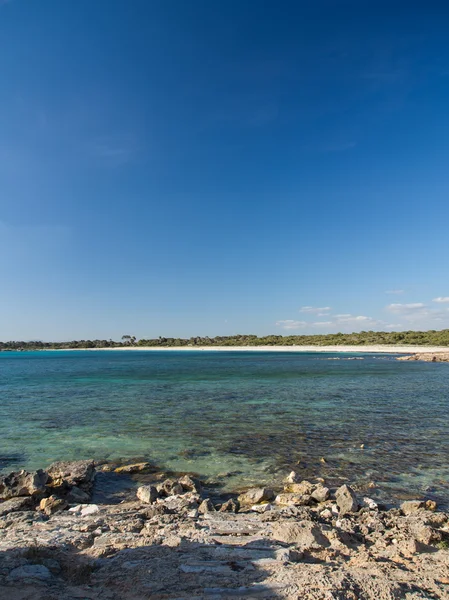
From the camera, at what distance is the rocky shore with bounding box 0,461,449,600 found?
5035 mm

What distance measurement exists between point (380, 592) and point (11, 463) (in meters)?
13.2

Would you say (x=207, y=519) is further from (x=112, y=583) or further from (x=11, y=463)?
(x=11, y=463)

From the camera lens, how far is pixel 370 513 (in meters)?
8.05

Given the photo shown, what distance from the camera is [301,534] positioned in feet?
22.3

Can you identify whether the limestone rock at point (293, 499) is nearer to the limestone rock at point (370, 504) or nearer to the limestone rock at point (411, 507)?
the limestone rock at point (370, 504)

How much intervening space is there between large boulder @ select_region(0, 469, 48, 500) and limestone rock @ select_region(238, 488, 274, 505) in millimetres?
5420

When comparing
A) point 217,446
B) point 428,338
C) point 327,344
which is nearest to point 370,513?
point 217,446

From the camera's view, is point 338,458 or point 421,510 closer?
point 421,510

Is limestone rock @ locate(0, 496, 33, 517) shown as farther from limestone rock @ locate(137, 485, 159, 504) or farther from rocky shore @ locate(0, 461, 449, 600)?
limestone rock @ locate(137, 485, 159, 504)

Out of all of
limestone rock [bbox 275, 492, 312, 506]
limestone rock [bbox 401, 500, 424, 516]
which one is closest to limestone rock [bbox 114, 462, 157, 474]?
limestone rock [bbox 275, 492, 312, 506]

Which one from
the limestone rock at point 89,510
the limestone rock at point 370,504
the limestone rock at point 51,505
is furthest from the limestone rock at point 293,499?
the limestone rock at point 51,505

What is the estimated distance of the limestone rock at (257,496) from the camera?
9523mm

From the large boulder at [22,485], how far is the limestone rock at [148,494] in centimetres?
262

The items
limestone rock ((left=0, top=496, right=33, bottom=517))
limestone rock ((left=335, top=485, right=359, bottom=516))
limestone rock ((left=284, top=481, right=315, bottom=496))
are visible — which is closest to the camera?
limestone rock ((left=335, top=485, right=359, bottom=516))
